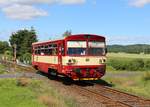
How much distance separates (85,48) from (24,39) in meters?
59.2

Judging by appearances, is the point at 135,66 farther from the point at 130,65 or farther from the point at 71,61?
the point at 71,61

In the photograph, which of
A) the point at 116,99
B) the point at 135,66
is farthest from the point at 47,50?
the point at 135,66

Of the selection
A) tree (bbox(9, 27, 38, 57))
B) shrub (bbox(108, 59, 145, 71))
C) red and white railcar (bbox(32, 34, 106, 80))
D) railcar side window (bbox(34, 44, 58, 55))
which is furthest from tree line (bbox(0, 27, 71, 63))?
red and white railcar (bbox(32, 34, 106, 80))

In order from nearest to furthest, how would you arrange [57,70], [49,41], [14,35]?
[57,70] < [49,41] < [14,35]

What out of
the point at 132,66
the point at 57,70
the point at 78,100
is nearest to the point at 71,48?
the point at 57,70

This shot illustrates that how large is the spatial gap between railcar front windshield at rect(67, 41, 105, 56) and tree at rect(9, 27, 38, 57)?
52.3 meters

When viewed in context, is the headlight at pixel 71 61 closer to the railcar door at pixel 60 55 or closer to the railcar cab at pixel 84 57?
the railcar cab at pixel 84 57

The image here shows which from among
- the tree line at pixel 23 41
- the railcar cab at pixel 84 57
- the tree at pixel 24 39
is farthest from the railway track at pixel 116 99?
the tree at pixel 24 39

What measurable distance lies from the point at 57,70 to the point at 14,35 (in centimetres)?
6613

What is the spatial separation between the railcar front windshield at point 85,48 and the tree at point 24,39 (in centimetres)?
→ 5231

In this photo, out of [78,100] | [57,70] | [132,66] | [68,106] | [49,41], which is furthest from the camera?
[132,66]

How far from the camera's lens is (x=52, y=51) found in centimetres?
2961

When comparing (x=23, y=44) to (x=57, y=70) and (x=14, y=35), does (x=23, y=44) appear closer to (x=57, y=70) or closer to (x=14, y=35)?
(x=14, y=35)

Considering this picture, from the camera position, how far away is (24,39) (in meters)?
84.9
